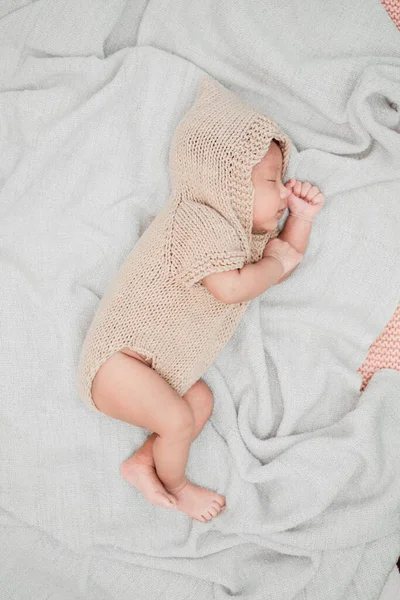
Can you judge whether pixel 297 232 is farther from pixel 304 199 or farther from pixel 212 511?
pixel 212 511

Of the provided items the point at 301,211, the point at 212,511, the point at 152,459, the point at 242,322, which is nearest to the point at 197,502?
the point at 212,511

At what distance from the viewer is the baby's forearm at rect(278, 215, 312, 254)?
1532 millimetres

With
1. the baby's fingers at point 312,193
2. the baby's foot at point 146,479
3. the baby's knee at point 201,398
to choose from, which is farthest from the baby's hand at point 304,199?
the baby's foot at point 146,479

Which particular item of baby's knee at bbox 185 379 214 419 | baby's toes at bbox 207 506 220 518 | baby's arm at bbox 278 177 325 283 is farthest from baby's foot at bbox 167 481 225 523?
baby's arm at bbox 278 177 325 283

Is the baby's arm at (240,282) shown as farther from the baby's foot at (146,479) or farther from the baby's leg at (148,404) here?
the baby's foot at (146,479)

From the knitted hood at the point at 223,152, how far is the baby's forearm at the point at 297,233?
140 millimetres

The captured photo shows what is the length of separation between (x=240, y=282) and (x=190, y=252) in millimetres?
127

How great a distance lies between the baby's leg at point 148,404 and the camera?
134 centimetres

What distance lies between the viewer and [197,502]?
1470 millimetres

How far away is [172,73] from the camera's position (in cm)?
160

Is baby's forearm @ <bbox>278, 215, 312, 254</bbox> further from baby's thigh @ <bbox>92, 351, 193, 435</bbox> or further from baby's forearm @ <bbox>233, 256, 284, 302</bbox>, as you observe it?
baby's thigh @ <bbox>92, 351, 193, 435</bbox>

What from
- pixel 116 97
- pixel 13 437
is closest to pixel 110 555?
pixel 13 437

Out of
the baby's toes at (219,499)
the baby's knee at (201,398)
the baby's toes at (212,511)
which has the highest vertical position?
the baby's knee at (201,398)

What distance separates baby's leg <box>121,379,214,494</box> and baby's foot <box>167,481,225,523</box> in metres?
0.03
